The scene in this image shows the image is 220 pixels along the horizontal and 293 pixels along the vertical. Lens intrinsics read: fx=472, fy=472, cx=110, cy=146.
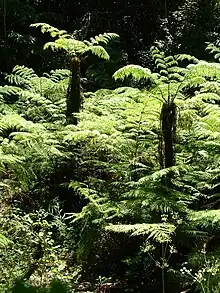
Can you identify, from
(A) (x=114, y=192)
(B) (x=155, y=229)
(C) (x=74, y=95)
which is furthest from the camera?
(C) (x=74, y=95)

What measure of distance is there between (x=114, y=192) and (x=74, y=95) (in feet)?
4.24

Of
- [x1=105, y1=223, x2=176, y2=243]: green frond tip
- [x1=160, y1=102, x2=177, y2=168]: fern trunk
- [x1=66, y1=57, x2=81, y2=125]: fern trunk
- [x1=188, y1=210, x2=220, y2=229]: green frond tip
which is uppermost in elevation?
[x1=66, y1=57, x2=81, y2=125]: fern trunk

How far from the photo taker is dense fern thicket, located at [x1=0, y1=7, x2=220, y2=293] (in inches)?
116

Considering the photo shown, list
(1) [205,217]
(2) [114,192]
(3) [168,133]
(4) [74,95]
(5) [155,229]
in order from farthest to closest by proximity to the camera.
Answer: (4) [74,95], (2) [114,192], (3) [168,133], (1) [205,217], (5) [155,229]

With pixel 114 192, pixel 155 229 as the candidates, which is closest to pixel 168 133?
pixel 114 192

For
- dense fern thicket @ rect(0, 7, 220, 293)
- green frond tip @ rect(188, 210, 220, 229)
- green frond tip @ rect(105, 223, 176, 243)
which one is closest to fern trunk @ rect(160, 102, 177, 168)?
dense fern thicket @ rect(0, 7, 220, 293)

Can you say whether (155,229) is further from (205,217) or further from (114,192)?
(114,192)

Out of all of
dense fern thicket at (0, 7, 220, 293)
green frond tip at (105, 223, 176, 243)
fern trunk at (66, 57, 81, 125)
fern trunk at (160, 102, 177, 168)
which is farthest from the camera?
fern trunk at (66, 57, 81, 125)

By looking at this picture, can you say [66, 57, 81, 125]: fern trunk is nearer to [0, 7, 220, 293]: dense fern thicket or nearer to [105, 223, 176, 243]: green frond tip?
[0, 7, 220, 293]: dense fern thicket

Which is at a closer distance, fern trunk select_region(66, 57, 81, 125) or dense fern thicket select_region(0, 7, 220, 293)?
dense fern thicket select_region(0, 7, 220, 293)

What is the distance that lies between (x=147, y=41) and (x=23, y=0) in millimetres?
2274

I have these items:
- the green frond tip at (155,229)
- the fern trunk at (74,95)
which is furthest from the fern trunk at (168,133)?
the fern trunk at (74,95)

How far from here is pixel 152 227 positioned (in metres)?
2.76

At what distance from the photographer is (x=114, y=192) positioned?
3678 mm
